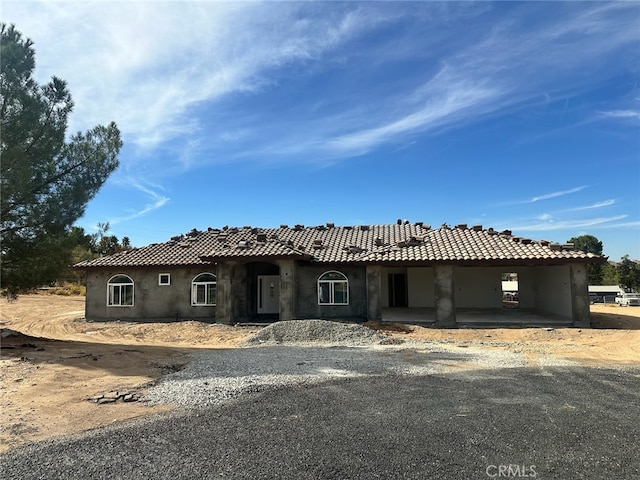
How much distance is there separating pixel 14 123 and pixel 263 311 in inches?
584

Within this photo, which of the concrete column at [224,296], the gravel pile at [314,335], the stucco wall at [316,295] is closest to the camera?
the gravel pile at [314,335]

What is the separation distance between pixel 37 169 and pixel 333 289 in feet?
43.3

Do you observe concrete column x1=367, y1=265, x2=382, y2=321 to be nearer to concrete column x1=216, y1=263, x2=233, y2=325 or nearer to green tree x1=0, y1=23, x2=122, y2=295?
concrete column x1=216, y1=263, x2=233, y2=325

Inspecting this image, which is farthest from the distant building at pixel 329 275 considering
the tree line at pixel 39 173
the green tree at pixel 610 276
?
the green tree at pixel 610 276

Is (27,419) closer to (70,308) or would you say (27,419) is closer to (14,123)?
(14,123)

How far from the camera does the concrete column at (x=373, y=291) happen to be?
20.4m

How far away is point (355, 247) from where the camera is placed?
22.5 metres

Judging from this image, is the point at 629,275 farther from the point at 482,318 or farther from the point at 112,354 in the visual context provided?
the point at 112,354

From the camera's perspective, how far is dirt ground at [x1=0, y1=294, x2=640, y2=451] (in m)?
6.82

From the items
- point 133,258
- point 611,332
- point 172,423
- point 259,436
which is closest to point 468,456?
point 259,436

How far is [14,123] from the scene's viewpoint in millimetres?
12117

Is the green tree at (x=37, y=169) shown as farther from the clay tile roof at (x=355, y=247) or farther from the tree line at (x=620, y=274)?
the tree line at (x=620, y=274)

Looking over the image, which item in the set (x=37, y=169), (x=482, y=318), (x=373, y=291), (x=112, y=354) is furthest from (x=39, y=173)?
(x=482, y=318)

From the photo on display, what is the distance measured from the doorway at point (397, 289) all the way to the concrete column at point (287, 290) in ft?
29.9
